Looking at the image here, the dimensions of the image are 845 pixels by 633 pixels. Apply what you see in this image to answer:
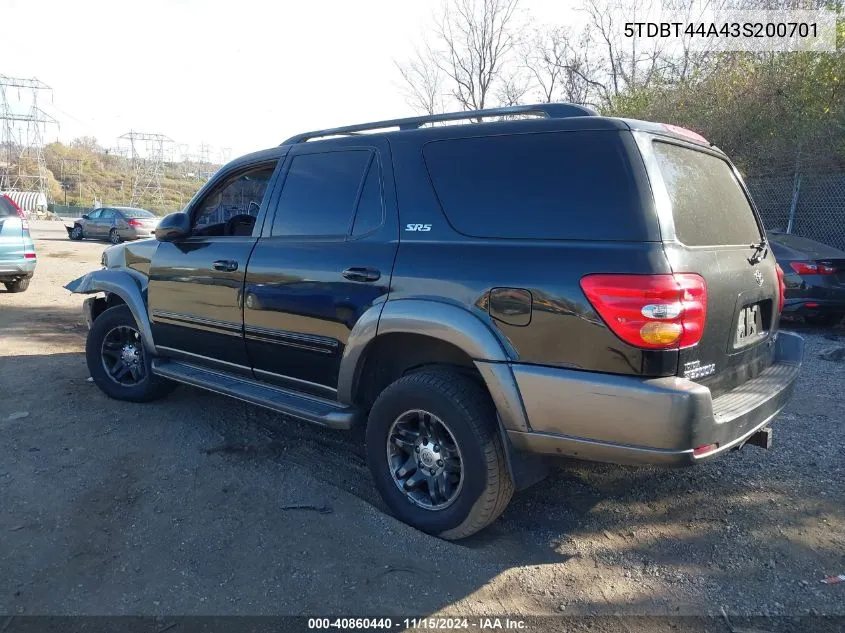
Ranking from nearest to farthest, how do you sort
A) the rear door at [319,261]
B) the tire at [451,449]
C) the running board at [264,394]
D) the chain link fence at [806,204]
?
the tire at [451,449], the rear door at [319,261], the running board at [264,394], the chain link fence at [806,204]

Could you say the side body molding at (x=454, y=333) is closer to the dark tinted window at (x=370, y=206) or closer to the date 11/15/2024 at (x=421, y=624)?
the dark tinted window at (x=370, y=206)

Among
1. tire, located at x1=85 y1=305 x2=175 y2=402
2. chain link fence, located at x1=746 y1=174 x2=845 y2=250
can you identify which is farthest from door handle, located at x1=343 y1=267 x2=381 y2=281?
chain link fence, located at x1=746 y1=174 x2=845 y2=250

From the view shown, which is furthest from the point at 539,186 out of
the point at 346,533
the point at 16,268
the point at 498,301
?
the point at 16,268

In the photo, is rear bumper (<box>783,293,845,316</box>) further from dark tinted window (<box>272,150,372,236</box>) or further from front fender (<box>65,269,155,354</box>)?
front fender (<box>65,269,155,354</box>)

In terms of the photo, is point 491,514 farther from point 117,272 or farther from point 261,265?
point 117,272

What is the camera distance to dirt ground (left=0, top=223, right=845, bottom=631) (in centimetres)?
269

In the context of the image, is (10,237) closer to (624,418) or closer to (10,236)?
(10,236)

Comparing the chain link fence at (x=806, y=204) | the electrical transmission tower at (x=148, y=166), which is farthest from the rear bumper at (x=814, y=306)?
the electrical transmission tower at (x=148, y=166)

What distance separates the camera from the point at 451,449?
3.10 metres

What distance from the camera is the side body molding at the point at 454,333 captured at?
9.17ft

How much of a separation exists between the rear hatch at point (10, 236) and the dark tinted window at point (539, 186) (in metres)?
9.37

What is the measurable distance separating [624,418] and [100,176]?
377 feet

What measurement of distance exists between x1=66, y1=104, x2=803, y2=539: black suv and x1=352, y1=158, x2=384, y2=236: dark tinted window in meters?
0.02

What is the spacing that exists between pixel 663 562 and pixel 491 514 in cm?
86
